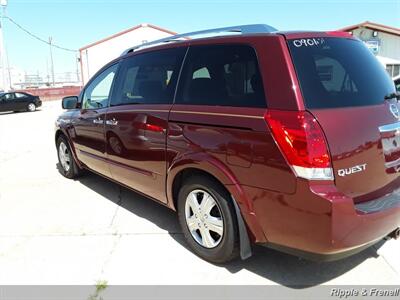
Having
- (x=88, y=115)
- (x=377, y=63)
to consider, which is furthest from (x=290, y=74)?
(x=88, y=115)

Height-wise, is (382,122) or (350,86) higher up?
(350,86)

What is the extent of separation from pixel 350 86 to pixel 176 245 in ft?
7.07

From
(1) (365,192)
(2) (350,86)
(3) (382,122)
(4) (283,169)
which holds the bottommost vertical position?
(1) (365,192)

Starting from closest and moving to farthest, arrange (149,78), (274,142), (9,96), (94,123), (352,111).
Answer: (274,142) → (352,111) → (149,78) → (94,123) → (9,96)

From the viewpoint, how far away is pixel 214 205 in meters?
3.37

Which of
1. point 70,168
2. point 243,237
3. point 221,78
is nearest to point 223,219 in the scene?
point 243,237

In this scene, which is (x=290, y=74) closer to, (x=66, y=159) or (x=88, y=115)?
(x=88, y=115)

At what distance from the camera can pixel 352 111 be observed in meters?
2.84

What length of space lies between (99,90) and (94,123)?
51 centimetres

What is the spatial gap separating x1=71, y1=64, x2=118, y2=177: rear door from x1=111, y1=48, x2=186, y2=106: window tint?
35 cm

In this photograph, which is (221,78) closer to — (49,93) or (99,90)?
(99,90)

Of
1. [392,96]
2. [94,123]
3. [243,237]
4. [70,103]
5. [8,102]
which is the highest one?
[392,96]

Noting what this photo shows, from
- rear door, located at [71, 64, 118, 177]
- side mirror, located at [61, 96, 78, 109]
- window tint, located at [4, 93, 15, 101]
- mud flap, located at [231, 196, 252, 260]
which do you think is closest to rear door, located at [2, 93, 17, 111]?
window tint, located at [4, 93, 15, 101]

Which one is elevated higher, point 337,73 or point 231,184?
point 337,73
